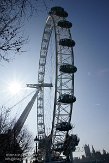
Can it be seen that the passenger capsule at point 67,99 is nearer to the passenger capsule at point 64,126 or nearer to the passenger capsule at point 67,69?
the passenger capsule at point 64,126

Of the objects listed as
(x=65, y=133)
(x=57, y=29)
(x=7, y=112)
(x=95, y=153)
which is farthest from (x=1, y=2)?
(x=95, y=153)

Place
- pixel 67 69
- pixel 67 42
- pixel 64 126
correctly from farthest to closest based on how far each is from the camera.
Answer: pixel 67 42 < pixel 67 69 < pixel 64 126

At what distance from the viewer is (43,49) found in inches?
1864

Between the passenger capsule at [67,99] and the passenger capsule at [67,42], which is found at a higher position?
the passenger capsule at [67,42]

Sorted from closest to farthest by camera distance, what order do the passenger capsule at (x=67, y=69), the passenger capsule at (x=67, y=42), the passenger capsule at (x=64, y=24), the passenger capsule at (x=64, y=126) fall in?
the passenger capsule at (x=64, y=126) → the passenger capsule at (x=67, y=69) → the passenger capsule at (x=67, y=42) → the passenger capsule at (x=64, y=24)

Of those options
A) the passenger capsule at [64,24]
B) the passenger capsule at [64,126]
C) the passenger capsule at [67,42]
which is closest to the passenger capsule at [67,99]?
the passenger capsule at [64,126]

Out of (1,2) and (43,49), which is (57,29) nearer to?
(43,49)

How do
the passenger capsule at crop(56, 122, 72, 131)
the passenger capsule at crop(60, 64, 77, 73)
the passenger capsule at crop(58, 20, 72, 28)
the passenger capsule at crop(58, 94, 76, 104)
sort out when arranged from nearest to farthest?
the passenger capsule at crop(56, 122, 72, 131), the passenger capsule at crop(58, 94, 76, 104), the passenger capsule at crop(60, 64, 77, 73), the passenger capsule at crop(58, 20, 72, 28)

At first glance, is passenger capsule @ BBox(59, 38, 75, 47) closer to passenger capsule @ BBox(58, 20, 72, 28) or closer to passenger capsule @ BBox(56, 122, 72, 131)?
passenger capsule @ BBox(58, 20, 72, 28)

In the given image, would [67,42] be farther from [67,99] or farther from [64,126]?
[64,126]

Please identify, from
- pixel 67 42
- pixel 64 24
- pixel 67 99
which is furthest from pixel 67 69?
pixel 64 24

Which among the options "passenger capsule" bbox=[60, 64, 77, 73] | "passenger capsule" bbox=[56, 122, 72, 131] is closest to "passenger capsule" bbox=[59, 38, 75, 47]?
"passenger capsule" bbox=[60, 64, 77, 73]

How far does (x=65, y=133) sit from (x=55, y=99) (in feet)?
18.6

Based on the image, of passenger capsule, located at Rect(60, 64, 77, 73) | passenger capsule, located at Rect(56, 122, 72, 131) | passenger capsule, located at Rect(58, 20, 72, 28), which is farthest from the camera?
passenger capsule, located at Rect(58, 20, 72, 28)
